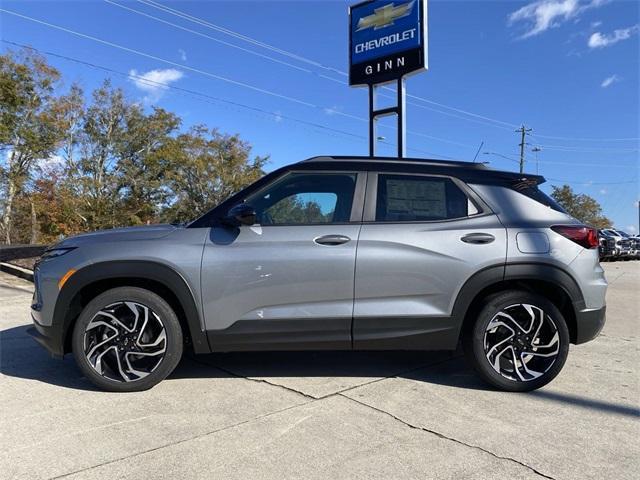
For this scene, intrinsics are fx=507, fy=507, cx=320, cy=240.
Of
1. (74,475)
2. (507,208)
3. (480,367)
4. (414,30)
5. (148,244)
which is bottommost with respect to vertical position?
(74,475)

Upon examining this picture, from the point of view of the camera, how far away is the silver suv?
3795mm

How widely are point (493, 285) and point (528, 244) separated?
0.41 metres

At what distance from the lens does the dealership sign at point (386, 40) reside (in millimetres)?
10359

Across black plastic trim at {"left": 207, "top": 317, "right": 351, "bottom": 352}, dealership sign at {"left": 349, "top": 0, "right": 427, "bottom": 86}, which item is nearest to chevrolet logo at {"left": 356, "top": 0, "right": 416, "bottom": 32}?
dealership sign at {"left": 349, "top": 0, "right": 427, "bottom": 86}

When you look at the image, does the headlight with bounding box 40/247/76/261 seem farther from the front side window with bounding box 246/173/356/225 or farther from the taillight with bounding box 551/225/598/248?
the taillight with bounding box 551/225/598/248

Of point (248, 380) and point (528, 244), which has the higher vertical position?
point (528, 244)

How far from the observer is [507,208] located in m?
4.02

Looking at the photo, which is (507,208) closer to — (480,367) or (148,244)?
(480,367)

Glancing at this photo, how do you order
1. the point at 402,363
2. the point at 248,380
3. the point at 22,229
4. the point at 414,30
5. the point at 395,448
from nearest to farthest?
the point at 395,448
the point at 248,380
the point at 402,363
the point at 414,30
the point at 22,229

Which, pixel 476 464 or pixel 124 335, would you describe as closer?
pixel 476 464

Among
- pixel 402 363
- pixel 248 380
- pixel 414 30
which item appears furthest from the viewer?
pixel 414 30

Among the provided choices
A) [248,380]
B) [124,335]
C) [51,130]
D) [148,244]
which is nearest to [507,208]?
[248,380]

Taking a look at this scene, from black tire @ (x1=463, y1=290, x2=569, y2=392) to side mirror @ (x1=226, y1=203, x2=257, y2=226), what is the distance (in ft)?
6.28

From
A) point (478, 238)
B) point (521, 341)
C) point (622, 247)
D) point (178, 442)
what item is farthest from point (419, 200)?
point (622, 247)
